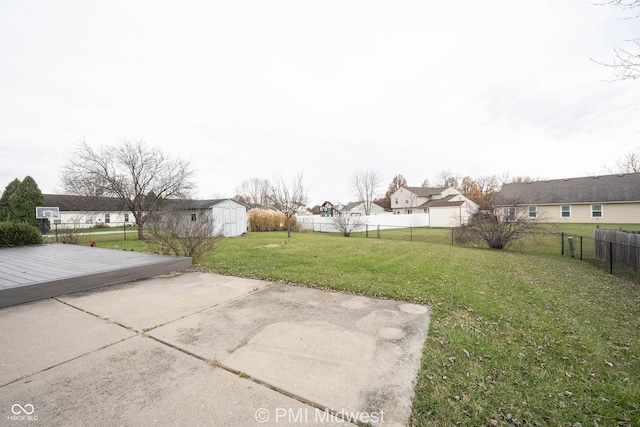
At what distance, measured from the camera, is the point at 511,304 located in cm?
455

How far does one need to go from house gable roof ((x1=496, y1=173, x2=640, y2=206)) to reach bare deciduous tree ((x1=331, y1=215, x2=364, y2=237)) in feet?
40.4

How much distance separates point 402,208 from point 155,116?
40.0 meters

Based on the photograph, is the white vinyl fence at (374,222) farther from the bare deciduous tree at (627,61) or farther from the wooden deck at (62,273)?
the bare deciduous tree at (627,61)

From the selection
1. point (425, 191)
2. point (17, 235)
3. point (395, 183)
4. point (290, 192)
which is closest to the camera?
point (17, 235)

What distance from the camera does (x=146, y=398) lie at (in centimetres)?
199

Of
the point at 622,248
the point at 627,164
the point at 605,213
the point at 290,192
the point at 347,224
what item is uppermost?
the point at 627,164

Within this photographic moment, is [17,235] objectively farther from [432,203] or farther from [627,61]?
[432,203]

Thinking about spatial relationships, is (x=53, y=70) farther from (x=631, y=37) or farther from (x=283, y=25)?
(x=631, y=37)

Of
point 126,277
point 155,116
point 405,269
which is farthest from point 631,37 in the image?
point 155,116

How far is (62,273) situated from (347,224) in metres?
17.5

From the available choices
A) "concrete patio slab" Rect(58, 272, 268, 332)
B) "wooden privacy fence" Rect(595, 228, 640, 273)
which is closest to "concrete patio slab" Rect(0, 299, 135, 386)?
"concrete patio slab" Rect(58, 272, 268, 332)

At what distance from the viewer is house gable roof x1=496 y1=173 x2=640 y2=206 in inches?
888

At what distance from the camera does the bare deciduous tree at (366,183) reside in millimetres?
46469

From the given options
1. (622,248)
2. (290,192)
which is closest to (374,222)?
(290,192)
